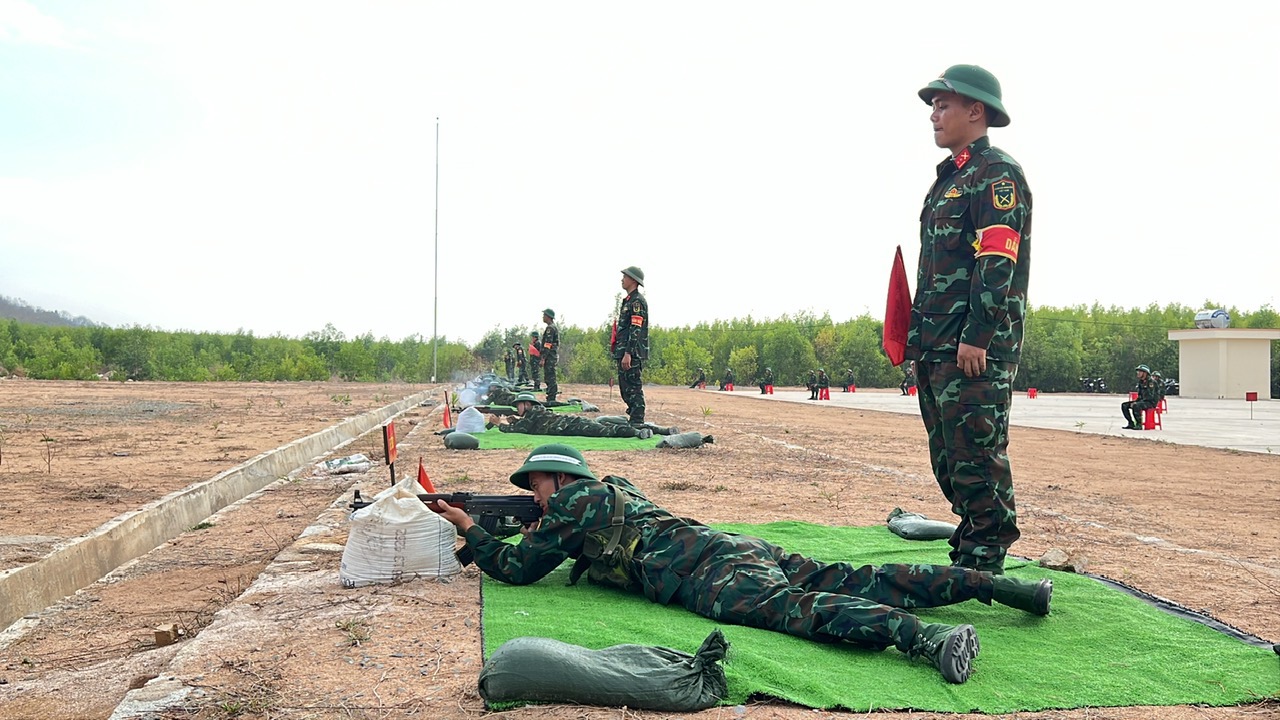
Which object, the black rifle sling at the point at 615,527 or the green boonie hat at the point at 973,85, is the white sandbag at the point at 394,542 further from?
the green boonie hat at the point at 973,85

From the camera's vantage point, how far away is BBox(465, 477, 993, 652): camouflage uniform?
3211 millimetres

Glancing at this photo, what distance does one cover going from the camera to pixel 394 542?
4.16 m

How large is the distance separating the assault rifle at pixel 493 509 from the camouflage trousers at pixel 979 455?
173 cm

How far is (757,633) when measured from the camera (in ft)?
10.9

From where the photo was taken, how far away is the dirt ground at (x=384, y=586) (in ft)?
9.50

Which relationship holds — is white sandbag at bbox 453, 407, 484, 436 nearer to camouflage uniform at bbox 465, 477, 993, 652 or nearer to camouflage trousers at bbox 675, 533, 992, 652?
camouflage uniform at bbox 465, 477, 993, 652

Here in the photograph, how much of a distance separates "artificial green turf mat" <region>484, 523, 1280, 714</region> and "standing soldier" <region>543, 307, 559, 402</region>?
14453mm

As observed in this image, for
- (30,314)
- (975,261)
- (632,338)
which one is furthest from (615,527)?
(30,314)

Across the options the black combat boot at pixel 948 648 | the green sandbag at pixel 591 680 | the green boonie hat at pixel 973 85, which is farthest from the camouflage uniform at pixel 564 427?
the green sandbag at pixel 591 680

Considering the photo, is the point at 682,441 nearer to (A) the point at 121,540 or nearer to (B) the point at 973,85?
(A) the point at 121,540

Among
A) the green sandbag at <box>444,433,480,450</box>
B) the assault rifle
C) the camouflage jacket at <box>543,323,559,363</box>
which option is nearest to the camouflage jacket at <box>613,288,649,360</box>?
the green sandbag at <box>444,433,480,450</box>

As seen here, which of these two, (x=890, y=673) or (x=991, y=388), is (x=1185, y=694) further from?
(x=991, y=388)

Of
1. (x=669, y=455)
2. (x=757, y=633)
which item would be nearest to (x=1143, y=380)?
(x=669, y=455)

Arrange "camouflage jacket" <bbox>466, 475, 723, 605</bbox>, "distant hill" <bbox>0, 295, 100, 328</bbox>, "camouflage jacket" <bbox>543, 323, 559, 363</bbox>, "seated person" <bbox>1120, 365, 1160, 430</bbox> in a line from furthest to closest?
"distant hill" <bbox>0, 295, 100, 328</bbox> → "camouflage jacket" <bbox>543, 323, 559, 363</bbox> → "seated person" <bbox>1120, 365, 1160, 430</bbox> → "camouflage jacket" <bbox>466, 475, 723, 605</bbox>
